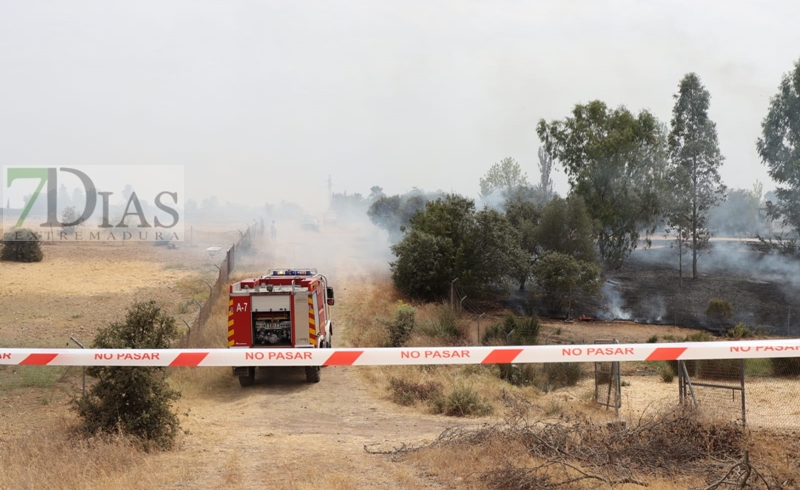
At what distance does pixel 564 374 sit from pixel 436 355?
464 inches

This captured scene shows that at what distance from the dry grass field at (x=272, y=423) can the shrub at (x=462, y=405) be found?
23 cm

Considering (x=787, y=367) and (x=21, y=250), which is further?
(x=21, y=250)

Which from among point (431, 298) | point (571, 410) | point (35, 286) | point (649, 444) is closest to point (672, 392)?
point (571, 410)

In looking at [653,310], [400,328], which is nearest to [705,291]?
[653,310]

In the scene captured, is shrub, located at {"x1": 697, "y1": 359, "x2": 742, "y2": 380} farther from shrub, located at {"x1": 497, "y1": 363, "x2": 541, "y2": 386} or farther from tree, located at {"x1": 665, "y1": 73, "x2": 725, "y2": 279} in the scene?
tree, located at {"x1": 665, "y1": 73, "x2": 725, "y2": 279}

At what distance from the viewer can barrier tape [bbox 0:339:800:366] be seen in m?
7.67

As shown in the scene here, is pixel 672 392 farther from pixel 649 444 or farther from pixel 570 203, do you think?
pixel 570 203

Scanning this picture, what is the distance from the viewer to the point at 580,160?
5169 cm

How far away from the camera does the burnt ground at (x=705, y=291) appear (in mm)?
43131

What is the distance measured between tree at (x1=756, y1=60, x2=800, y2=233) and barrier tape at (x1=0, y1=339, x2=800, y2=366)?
1752 inches

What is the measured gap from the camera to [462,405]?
13195 mm

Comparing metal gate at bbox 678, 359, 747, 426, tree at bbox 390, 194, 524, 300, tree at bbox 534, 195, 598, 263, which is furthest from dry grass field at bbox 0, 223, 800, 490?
tree at bbox 534, 195, 598, 263

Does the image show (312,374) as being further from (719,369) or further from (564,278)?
(564,278)

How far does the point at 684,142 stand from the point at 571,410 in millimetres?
44156
